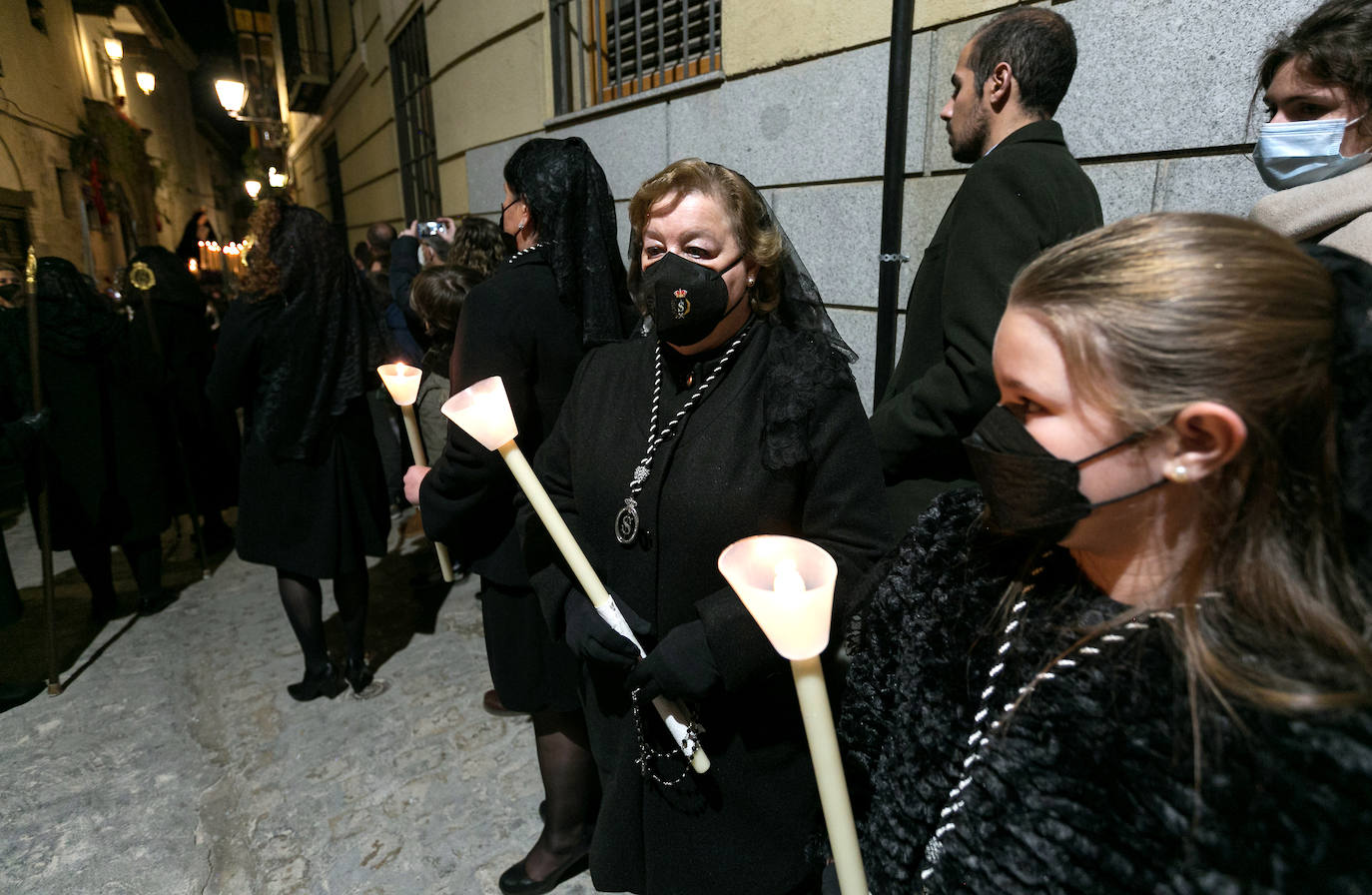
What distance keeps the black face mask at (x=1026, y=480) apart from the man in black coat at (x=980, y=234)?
937 mm

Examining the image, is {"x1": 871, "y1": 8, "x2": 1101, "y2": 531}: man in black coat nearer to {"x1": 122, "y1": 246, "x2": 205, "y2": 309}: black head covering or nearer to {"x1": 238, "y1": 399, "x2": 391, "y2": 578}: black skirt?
{"x1": 238, "y1": 399, "x2": 391, "y2": 578}: black skirt

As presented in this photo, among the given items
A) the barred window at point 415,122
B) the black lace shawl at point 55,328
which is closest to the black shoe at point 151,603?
the black lace shawl at point 55,328

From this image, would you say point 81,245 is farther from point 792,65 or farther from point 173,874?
point 792,65

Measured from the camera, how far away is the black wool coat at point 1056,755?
72 centimetres

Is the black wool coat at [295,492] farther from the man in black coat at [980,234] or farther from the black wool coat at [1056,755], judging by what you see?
the black wool coat at [1056,755]

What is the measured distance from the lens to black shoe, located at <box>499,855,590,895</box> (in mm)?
2332

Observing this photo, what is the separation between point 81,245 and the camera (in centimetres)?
503

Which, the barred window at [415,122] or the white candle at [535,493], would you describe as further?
the barred window at [415,122]

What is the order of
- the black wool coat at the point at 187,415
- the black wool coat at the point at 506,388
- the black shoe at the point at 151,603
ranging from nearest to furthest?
the black wool coat at the point at 506,388 < the black shoe at the point at 151,603 < the black wool coat at the point at 187,415

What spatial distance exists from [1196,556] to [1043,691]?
0.26 metres

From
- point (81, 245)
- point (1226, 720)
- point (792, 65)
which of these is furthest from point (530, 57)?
point (1226, 720)

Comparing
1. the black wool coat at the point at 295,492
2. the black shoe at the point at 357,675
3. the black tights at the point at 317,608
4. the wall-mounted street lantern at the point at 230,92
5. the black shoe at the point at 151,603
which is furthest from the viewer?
the wall-mounted street lantern at the point at 230,92

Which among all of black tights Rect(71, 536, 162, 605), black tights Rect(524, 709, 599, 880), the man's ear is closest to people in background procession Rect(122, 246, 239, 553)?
black tights Rect(71, 536, 162, 605)

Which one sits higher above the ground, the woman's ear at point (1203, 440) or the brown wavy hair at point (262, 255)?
the brown wavy hair at point (262, 255)
